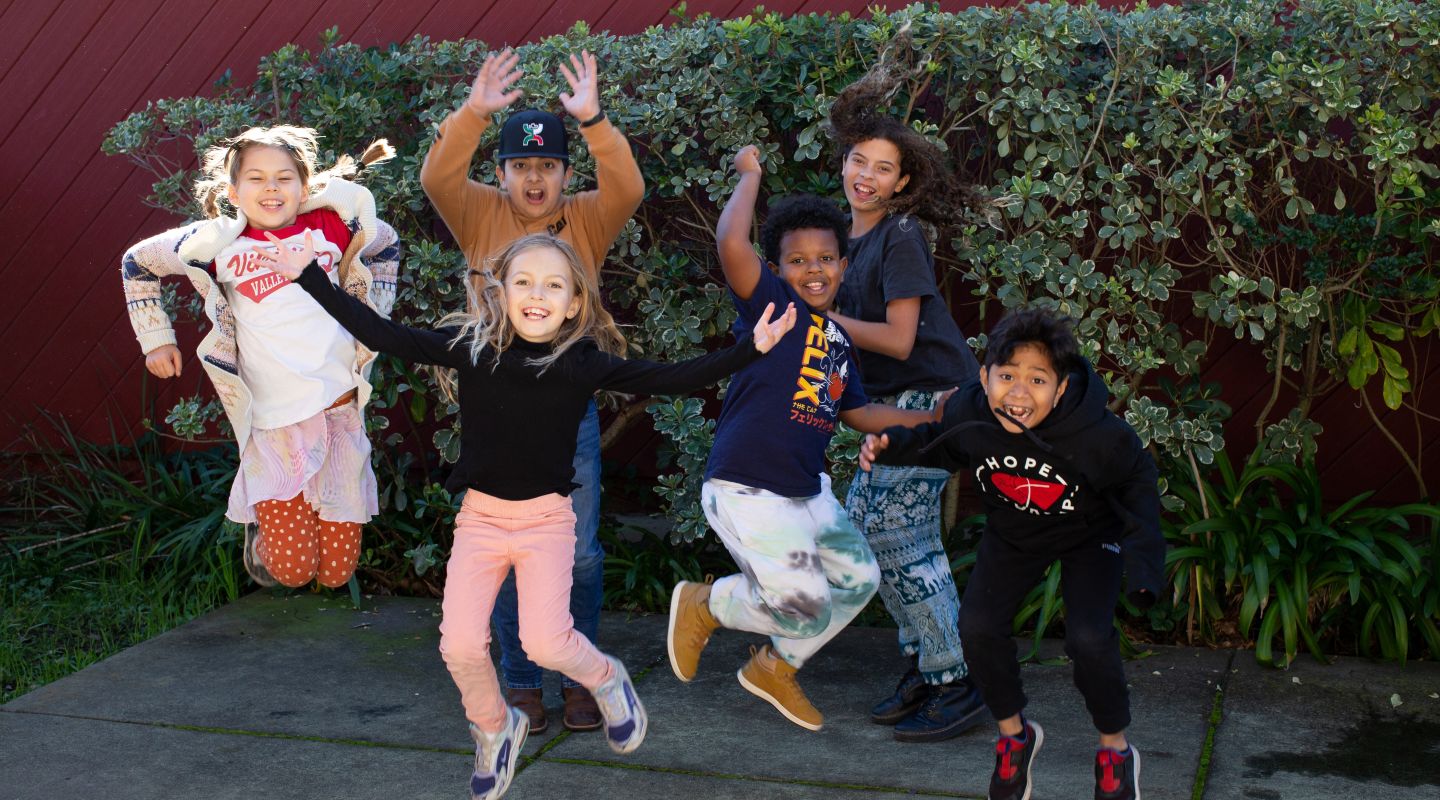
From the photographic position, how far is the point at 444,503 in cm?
580

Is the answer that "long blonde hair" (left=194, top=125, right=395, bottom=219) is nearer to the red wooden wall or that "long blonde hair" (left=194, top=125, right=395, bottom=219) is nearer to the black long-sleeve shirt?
the black long-sleeve shirt

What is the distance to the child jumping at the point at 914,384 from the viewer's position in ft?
14.0

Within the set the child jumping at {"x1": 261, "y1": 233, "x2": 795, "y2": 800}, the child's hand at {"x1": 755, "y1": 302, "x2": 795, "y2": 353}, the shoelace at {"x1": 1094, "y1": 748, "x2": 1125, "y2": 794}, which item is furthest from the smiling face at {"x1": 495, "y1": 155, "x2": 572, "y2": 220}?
the shoelace at {"x1": 1094, "y1": 748, "x2": 1125, "y2": 794}

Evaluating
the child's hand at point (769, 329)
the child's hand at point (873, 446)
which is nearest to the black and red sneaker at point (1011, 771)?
the child's hand at point (873, 446)

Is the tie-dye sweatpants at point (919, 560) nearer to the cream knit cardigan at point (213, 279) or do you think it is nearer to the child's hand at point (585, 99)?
the child's hand at point (585, 99)

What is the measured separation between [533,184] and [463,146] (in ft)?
0.80

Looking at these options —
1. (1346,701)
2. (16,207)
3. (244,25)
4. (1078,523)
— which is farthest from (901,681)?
(16,207)

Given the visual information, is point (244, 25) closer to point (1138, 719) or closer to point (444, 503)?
point (444, 503)

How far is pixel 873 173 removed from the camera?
430 centimetres

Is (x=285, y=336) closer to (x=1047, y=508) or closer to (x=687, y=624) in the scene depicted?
(x=687, y=624)

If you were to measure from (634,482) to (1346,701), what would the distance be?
10.3 ft

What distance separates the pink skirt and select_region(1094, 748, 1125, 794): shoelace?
2.27 m

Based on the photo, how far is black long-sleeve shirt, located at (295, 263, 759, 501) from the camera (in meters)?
3.81

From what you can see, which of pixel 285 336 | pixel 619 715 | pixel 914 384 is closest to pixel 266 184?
pixel 285 336
